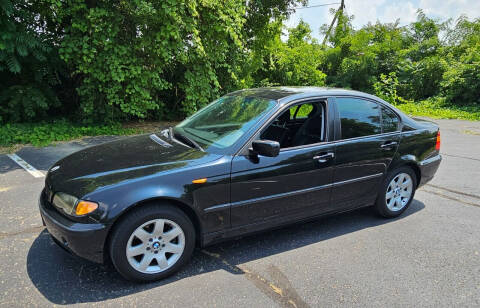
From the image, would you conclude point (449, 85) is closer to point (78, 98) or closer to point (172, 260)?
point (78, 98)

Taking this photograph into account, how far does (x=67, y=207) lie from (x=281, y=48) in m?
13.0

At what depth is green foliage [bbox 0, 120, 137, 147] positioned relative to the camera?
7293 mm

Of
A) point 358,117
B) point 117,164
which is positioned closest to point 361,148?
point 358,117

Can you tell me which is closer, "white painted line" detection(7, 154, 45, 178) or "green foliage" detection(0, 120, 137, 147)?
"white painted line" detection(7, 154, 45, 178)

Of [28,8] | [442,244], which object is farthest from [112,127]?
[442,244]

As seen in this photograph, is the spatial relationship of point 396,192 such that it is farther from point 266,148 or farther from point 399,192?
point 266,148

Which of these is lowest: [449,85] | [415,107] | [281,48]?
[415,107]

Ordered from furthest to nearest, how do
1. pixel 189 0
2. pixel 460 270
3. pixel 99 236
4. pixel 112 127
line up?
pixel 112 127 → pixel 189 0 → pixel 460 270 → pixel 99 236

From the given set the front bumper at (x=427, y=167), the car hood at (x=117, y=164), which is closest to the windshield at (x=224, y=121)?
the car hood at (x=117, y=164)

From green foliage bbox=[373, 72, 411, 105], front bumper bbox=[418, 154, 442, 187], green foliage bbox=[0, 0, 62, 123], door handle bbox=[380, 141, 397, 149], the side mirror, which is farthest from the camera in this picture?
green foliage bbox=[373, 72, 411, 105]

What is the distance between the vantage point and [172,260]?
113 inches

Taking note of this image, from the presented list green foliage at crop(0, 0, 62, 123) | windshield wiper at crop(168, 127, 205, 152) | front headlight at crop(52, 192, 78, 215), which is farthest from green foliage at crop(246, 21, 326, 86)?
front headlight at crop(52, 192, 78, 215)

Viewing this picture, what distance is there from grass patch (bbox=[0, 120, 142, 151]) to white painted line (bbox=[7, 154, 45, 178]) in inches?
31.4

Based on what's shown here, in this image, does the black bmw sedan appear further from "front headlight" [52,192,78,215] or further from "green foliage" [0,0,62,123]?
"green foliage" [0,0,62,123]
